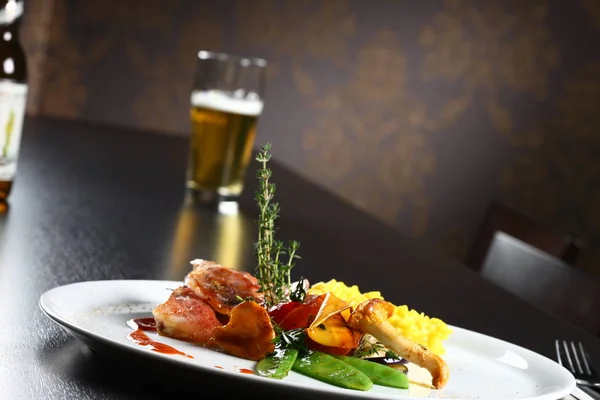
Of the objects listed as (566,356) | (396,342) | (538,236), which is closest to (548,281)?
(538,236)

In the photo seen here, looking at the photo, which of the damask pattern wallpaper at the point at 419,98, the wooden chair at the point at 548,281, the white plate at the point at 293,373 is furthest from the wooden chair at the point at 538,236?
the damask pattern wallpaper at the point at 419,98

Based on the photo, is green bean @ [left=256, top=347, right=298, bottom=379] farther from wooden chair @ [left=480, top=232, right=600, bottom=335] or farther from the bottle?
wooden chair @ [left=480, top=232, right=600, bottom=335]

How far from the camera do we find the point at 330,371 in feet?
2.01

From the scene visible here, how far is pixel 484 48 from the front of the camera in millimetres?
5164

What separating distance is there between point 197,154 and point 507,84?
387 cm

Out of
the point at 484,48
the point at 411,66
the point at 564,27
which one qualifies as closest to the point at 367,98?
the point at 411,66

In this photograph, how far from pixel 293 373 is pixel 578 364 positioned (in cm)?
38

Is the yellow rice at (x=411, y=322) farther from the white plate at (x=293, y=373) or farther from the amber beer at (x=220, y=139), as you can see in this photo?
the amber beer at (x=220, y=139)

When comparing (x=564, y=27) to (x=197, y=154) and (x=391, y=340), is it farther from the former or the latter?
(x=391, y=340)

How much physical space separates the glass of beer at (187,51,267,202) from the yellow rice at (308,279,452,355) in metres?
0.88

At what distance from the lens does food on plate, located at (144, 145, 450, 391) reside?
0.63 metres

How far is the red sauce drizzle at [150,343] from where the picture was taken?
62cm

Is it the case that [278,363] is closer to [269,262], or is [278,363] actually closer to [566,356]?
[269,262]

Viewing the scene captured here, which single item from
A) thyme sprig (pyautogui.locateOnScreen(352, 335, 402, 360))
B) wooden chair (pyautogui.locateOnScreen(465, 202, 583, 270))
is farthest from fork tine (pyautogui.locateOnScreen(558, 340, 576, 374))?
wooden chair (pyautogui.locateOnScreen(465, 202, 583, 270))
